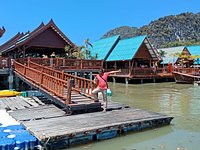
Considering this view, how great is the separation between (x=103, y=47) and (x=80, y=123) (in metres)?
31.7

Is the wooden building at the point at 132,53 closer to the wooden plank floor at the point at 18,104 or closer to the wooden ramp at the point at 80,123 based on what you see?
the wooden plank floor at the point at 18,104

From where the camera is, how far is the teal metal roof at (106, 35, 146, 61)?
32.8m

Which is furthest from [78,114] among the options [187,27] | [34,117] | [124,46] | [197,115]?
[187,27]

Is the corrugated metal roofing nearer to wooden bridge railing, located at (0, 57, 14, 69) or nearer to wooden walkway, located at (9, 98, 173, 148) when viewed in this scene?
wooden bridge railing, located at (0, 57, 14, 69)

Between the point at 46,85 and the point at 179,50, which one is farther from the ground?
the point at 179,50

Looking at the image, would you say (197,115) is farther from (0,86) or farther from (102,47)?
(102,47)

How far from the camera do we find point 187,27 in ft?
427

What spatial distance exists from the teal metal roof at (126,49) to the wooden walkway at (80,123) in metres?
22.8

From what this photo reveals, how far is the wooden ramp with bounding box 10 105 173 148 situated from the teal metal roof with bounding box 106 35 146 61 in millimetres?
22857

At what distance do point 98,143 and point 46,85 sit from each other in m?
4.99

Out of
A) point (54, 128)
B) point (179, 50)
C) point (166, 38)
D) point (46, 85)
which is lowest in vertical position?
point (54, 128)

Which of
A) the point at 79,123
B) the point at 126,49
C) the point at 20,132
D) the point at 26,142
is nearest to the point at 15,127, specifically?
the point at 20,132

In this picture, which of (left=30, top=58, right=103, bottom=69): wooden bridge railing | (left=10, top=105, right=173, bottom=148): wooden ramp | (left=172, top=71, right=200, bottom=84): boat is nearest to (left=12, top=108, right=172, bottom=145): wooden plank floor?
(left=10, top=105, right=173, bottom=148): wooden ramp

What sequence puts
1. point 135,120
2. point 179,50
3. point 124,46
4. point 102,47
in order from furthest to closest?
1. point 179,50
2. point 102,47
3. point 124,46
4. point 135,120
